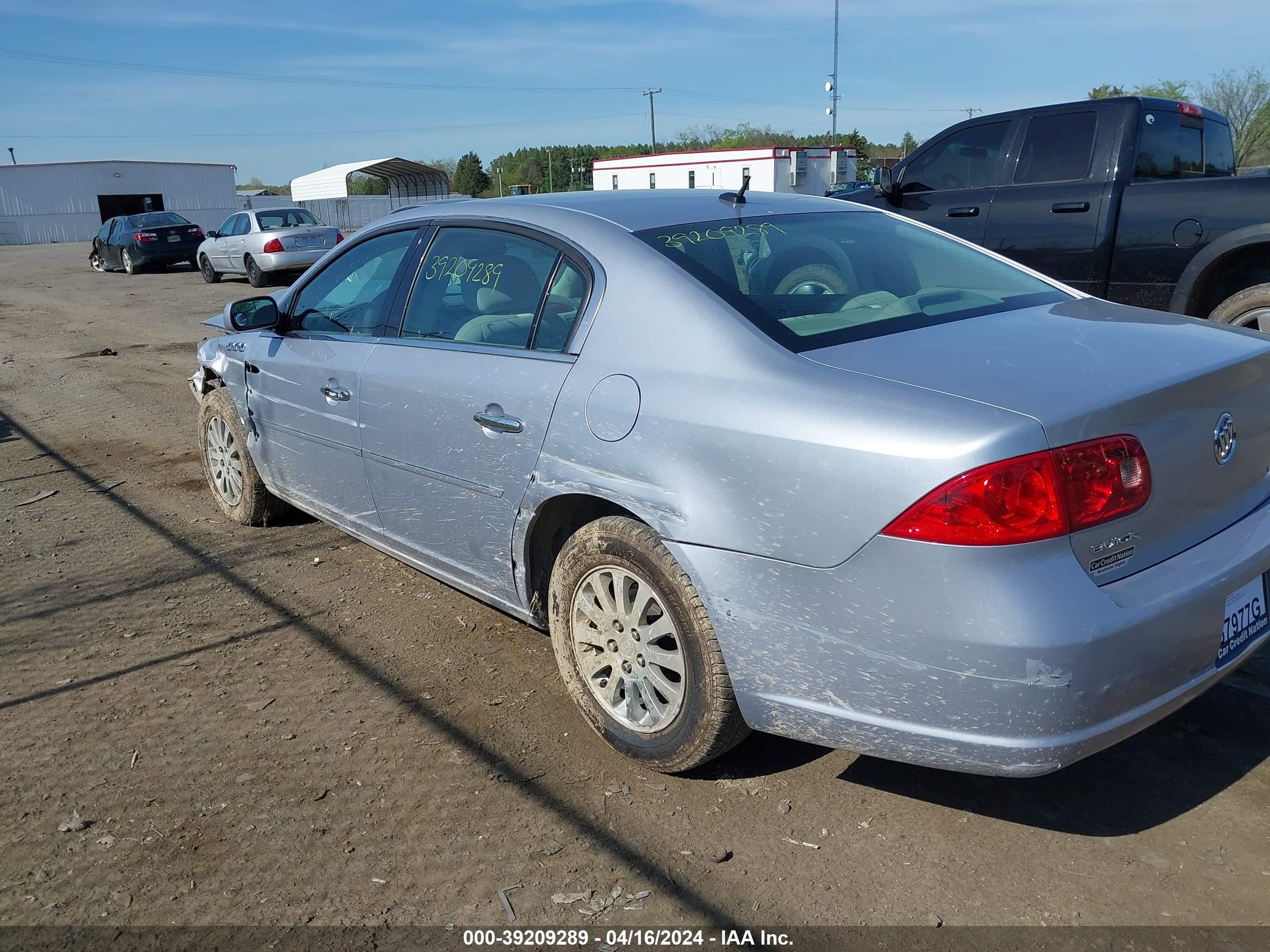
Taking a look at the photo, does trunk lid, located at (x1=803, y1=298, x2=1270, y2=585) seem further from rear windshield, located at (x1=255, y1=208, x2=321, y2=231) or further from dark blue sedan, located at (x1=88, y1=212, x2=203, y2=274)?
dark blue sedan, located at (x1=88, y1=212, x2=203, y2=274)

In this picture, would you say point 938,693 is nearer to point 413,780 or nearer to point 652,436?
point 652,436

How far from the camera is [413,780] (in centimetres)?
324

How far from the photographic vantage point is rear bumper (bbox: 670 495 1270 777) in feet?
7.69

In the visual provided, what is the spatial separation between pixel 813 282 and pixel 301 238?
61.3ft

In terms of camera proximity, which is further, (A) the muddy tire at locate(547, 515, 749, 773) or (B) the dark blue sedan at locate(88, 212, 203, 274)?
(B) the dark blue sedan at locate(88, 212, 203, 274)

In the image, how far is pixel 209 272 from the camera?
879 inches

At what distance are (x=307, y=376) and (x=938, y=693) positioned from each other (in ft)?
10.4

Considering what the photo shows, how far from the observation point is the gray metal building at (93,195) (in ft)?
181

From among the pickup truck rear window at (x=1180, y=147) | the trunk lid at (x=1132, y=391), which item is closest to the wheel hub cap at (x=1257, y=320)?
the pickup truck rear window at (x=1180, y=147)

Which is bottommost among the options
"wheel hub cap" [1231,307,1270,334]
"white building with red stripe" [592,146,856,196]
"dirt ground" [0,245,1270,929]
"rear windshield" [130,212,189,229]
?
"dirt ground" [0,245,1270,929]

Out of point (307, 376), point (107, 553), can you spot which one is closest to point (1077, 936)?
point (307, 376)

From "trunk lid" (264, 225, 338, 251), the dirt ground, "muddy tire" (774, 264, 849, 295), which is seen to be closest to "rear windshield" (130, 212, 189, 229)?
"trunk lid" (264, 225, 338, 251)

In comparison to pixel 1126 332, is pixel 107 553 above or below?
below

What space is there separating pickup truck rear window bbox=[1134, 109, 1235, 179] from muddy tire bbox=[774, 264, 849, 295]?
4.52 m
